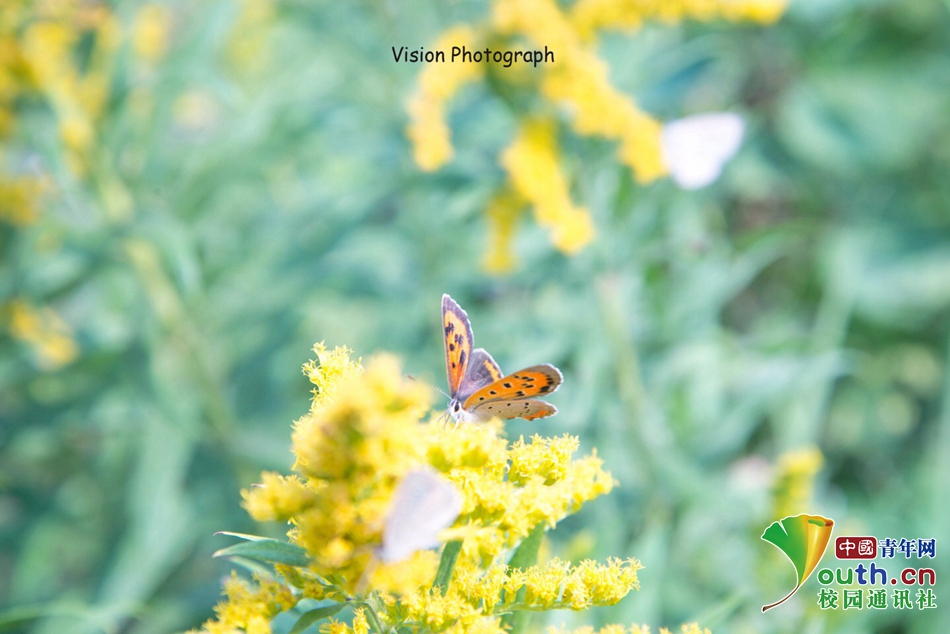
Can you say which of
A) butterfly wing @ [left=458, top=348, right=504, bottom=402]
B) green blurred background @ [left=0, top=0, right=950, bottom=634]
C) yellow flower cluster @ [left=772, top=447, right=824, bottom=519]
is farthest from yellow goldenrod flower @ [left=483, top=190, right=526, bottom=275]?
butterfly wing @ [left=458, top=348, right=504, bottom=402]

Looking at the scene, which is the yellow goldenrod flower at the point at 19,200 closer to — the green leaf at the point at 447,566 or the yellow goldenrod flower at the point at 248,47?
the yellow goldenrod flower at the point at 248,47

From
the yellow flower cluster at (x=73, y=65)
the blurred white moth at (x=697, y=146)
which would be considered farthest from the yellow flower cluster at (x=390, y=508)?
the yellow flower cluster at (x=73, y=65)

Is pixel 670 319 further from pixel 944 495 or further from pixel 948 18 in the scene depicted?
pixel 948 18

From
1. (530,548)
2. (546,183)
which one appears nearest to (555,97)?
(546,183)

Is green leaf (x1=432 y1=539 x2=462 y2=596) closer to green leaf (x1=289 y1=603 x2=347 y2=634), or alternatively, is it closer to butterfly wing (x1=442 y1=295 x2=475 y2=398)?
green leaf (x1=289 y1=603 x2=347 y2=634)

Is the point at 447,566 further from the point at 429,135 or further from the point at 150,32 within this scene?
the point at 150,32
